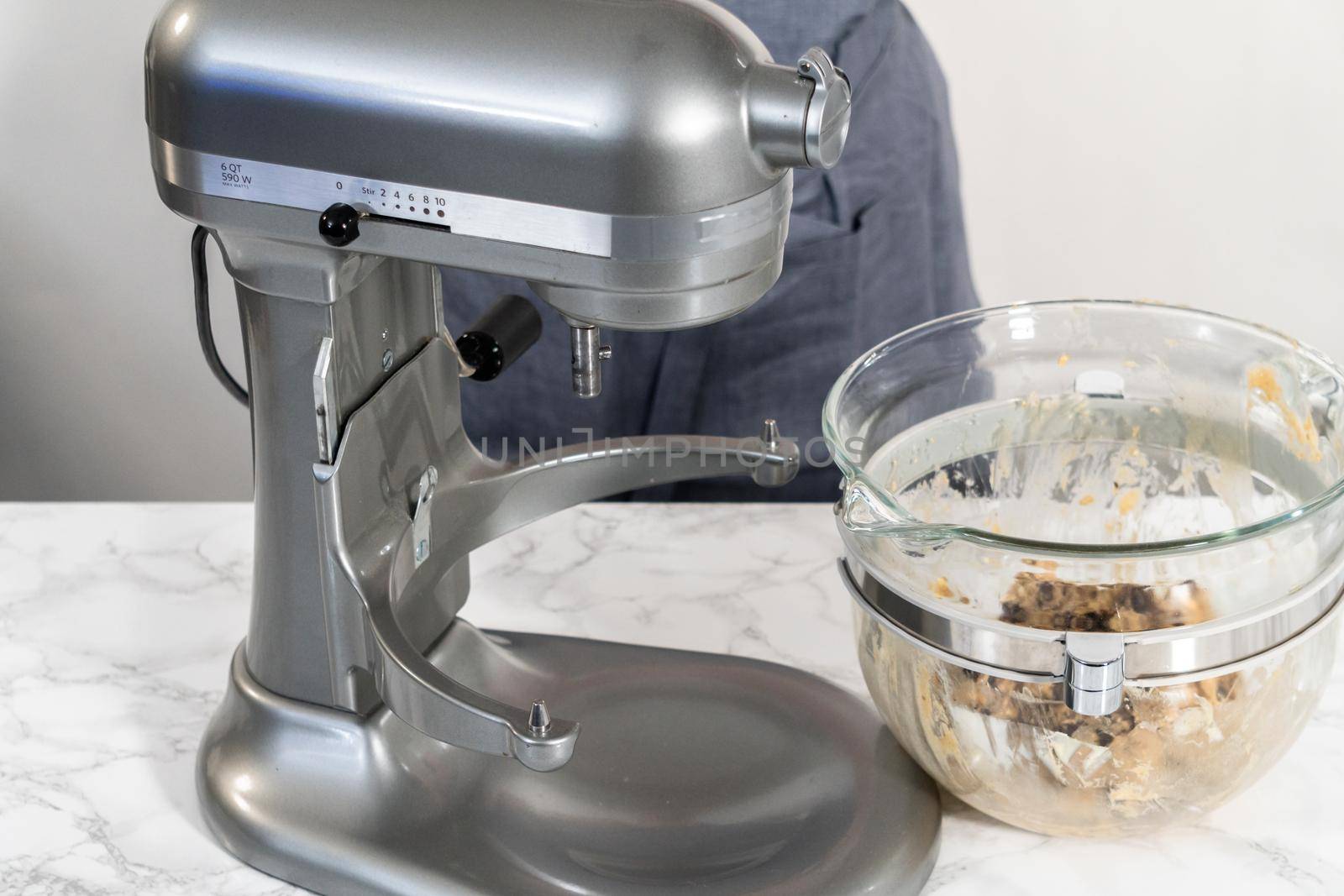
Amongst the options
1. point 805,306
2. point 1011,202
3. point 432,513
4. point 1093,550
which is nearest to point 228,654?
point 432,513

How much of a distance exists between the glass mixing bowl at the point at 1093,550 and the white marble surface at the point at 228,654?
0.16ft

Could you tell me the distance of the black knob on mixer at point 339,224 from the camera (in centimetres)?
62

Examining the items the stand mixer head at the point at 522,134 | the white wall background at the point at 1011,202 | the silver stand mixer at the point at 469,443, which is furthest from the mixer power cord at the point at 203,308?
the white wall background at the point at 1011,202

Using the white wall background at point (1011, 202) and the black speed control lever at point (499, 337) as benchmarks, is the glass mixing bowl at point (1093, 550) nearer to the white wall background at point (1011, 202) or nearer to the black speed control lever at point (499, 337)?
the black speed control lever at point (499, 337)

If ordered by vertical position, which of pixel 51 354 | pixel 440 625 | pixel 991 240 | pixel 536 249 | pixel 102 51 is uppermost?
pixel 536 249

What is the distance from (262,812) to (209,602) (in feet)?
0.86

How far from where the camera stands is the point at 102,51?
1.73 metres

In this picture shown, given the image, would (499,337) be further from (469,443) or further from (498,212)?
(498,212)

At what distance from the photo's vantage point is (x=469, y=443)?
83 centimetres

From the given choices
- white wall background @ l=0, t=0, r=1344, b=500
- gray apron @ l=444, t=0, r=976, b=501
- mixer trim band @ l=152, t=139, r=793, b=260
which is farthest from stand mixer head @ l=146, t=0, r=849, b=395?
white wall background @ l=0, t=0, r=1344, b=500

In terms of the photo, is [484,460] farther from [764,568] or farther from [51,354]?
[51,354]

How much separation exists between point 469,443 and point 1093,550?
0.37 meters

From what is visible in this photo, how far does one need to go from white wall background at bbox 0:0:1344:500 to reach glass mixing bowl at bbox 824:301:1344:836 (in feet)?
4.07

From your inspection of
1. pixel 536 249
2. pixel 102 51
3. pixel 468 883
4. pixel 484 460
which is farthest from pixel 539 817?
pixel 102 51
